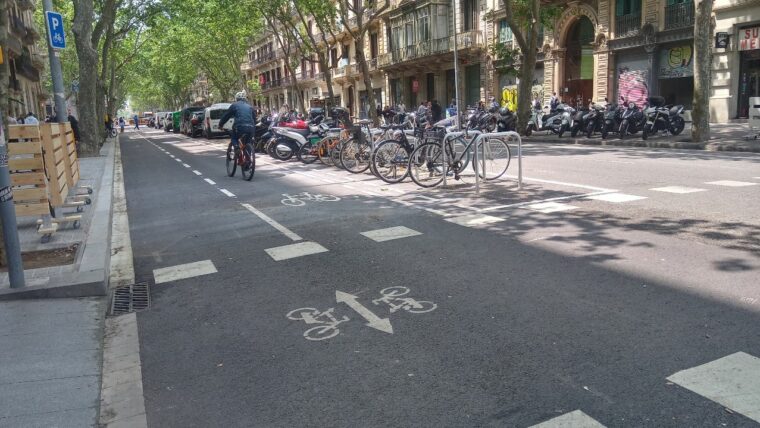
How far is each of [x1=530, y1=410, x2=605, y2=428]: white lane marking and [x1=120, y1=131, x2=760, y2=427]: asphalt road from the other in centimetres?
5

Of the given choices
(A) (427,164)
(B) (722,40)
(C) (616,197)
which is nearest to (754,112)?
(B) (722,40)

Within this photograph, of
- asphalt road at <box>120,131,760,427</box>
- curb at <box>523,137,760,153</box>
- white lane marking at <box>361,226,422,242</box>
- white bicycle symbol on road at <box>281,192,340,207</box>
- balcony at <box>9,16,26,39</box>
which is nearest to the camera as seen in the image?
asphalt road at <box>120,131,760,427</box>

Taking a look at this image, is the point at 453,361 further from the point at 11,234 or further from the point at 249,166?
the point at 249,166

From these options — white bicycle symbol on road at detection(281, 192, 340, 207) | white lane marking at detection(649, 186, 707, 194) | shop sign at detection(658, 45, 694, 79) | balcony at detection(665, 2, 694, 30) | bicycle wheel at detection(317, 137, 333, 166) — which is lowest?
white bicycle symbol on road at detection(281, 192, 340, 207)

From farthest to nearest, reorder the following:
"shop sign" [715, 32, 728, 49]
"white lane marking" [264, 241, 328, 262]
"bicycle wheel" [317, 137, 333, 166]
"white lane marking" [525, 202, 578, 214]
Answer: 1. "shop sign" [715, 32, 728, 49]
2. "bicycle wheel" [317, 137, 333, 166]
3. "white lane marking" [525, 202, 578, 214]
4. "white lane marking" [264, 241, 328, 262]

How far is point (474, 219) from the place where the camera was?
7445 mm

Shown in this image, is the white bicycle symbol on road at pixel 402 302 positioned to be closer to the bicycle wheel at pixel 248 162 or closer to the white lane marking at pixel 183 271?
the white lane marking at pixel 183 271

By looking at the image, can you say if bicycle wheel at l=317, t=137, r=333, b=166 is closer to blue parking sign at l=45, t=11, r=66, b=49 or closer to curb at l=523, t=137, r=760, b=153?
blue parking sign at l=45, t=11, r=66, b=49

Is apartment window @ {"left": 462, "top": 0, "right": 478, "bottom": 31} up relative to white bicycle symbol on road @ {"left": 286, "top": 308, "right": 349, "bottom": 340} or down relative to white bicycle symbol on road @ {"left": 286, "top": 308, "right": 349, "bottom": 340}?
up

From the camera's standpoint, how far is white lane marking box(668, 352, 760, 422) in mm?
2896

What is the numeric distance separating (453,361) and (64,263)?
4.32m

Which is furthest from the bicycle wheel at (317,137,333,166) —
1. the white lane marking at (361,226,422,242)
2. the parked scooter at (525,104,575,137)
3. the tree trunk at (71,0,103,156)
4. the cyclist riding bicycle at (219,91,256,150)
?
the tree trunk at (71,0,103,156)

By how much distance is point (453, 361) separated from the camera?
11.7 feet

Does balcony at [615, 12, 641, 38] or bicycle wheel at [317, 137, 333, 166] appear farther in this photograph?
balcony at [615, 12, 641, 38]
